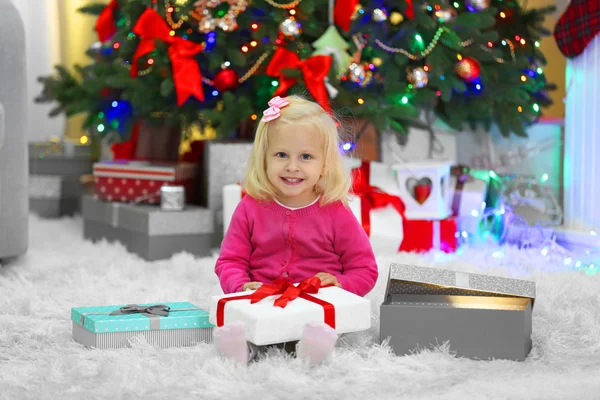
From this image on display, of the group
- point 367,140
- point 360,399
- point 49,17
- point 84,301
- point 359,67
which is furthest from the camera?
point 49,17

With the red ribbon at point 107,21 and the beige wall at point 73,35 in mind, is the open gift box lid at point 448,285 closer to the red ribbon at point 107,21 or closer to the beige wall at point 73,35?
the red ribbon at point 107,21

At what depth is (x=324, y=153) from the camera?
1789mm

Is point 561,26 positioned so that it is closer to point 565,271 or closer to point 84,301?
point 565,271

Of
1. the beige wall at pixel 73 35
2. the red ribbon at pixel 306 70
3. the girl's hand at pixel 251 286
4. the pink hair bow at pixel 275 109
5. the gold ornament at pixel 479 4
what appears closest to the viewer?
the girl's hand at pixel 251 286

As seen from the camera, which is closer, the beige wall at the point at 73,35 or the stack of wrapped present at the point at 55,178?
the stack of wrapped present at the point at 55,178

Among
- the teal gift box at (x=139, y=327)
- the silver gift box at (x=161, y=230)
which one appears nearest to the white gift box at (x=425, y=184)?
the silver gift box at (x=161, y=230)

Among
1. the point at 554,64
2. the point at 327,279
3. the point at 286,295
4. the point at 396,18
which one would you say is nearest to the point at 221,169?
the point at 396,18

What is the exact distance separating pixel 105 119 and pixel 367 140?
95 cm

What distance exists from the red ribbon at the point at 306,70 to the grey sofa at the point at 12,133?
0.73 m

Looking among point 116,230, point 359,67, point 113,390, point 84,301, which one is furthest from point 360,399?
point 116,230

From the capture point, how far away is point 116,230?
9.36ft

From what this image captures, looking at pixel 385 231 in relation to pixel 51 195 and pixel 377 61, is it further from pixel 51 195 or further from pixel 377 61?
pixel 51 195

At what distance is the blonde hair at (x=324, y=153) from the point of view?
1761mm

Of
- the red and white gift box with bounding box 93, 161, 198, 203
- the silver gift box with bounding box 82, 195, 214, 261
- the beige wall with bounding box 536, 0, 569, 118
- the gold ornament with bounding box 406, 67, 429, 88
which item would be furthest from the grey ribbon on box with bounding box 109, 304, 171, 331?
the beige wall with bounding box 536, 0, 569, 118
